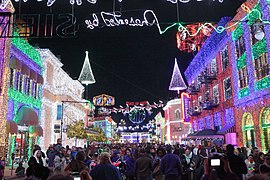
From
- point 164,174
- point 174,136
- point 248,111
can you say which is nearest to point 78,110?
point 174,136

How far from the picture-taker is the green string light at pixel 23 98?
2507 centimetres

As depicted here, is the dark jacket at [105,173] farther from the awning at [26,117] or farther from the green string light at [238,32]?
the green string light at [238,32]

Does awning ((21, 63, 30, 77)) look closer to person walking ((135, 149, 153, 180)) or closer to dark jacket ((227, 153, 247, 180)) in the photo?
person walking ((135, 149, 153, 180))

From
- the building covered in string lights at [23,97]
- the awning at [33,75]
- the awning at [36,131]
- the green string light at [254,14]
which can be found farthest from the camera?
the awning at [33,75]

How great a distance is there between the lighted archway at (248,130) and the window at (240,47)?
5.32 meters

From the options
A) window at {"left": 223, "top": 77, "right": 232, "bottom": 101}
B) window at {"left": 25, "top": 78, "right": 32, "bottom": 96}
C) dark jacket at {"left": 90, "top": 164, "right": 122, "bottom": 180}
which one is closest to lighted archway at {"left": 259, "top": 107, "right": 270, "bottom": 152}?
window at {"left": 223, "top": 77, "right": 232, "bottom": 101}

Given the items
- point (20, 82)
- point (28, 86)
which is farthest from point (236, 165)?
point (28, 86)

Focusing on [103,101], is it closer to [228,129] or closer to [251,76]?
[228,129]

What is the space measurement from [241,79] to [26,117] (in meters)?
18.8

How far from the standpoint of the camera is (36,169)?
26.5 ft

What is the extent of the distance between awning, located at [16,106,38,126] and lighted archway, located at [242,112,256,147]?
18.2 m

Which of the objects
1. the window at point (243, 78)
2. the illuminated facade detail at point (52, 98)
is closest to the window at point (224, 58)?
the window at point (243, 78)

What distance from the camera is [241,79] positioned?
88.4 ft

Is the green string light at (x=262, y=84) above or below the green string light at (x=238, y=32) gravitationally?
below
